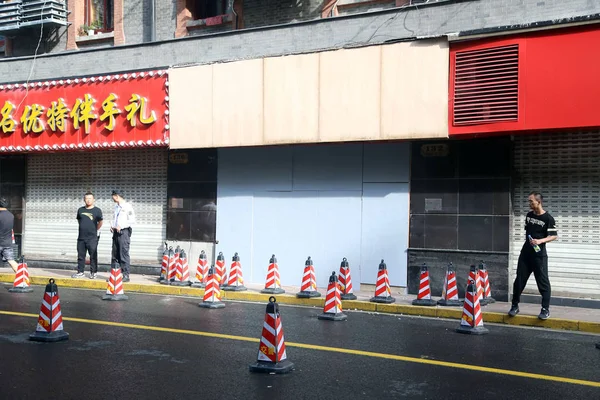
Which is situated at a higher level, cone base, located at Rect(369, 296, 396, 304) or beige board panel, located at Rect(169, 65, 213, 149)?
beige board panel, located at Rect(169, 65, 213, 149)

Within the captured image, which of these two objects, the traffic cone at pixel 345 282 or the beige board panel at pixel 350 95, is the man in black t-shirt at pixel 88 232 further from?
the traffic cone at pixel 345 282

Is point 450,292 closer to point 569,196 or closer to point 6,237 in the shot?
point 569,196

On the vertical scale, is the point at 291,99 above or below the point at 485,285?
above

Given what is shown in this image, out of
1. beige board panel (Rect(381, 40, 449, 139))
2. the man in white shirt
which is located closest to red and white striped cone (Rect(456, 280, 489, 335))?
beige board panel (Rect(381, 40, 449, 139))

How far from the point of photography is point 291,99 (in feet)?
50.0

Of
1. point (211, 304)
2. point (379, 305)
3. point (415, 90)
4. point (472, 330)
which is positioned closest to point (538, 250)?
point (472, 330)

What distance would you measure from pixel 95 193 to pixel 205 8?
224 inches

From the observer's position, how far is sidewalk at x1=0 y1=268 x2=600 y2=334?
10930 mm

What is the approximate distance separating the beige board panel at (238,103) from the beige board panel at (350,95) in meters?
1.60

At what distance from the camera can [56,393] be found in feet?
21.6

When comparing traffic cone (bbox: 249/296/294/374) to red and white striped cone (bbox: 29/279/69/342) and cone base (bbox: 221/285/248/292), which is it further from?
cone base (bbox: 221/285/248/292)

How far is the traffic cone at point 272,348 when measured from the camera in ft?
24.3

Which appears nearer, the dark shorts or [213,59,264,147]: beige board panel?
the dark shorts

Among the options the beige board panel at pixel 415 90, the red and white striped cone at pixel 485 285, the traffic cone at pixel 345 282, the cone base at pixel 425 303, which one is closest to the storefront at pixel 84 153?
the beige board panel at pixel 415 90
